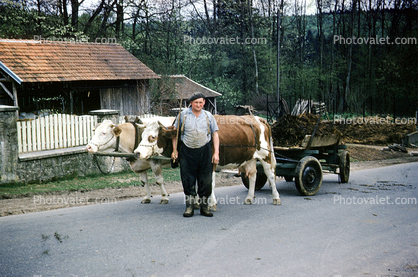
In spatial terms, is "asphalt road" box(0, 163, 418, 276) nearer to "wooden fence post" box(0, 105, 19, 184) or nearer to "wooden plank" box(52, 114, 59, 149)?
"wooden fence post" box(0, 105, 19, 184)

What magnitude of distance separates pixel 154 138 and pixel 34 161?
16.5 feet

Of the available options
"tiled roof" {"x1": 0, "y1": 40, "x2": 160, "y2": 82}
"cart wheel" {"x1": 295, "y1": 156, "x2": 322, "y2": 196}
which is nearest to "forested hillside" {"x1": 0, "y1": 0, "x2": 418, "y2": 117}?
"tiled roof" {"x1": 0, "y1": 40, "x2": 160, "y2": 82}

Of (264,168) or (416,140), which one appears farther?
(416,140)

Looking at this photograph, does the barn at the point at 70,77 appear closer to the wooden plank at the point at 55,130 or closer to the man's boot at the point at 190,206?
the wooden plank at the point at 55,130

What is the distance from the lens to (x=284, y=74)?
52031mm

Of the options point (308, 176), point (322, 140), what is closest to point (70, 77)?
point (322, 140)

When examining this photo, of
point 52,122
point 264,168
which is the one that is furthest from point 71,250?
point 52,122

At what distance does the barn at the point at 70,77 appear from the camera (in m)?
20.1

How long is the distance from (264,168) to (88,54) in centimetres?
1821

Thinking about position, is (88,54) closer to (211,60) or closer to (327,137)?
(327,137)

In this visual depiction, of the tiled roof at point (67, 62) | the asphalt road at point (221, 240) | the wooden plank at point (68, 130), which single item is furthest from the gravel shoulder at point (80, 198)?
the tiled roof at point (67, 62)

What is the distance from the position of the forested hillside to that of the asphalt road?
25.2 metres

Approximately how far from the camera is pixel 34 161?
1094 centimetres

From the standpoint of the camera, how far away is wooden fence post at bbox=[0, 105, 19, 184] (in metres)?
10.3
